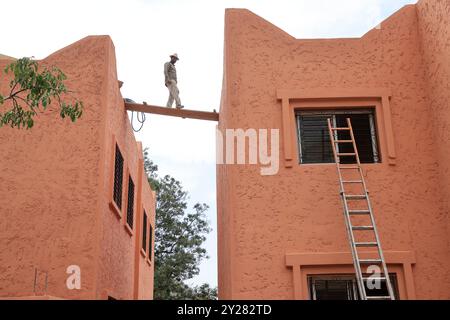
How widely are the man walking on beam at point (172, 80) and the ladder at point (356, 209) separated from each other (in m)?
5.24

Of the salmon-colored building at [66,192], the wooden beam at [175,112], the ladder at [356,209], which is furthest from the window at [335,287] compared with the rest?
the wooden beam at [175,112]

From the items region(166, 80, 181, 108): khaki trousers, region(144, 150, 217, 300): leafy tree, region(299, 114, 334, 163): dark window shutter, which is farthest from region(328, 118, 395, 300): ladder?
region(144, 150, 217, 300): leafy tree

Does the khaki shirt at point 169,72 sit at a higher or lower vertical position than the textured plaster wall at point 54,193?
higher

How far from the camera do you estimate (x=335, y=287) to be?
8031 millimetres

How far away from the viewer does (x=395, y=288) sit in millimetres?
7953

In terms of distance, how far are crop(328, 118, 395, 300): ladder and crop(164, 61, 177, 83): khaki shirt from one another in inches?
219

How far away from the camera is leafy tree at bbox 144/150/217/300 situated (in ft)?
91.9

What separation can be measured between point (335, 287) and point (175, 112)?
18.3ft

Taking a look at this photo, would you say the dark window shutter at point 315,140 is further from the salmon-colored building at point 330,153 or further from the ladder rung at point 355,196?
the ladder rung at point 355,196

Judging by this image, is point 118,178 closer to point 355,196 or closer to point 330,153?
point 330,153

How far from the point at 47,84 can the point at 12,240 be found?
2843mm

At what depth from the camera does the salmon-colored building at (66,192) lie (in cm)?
862
